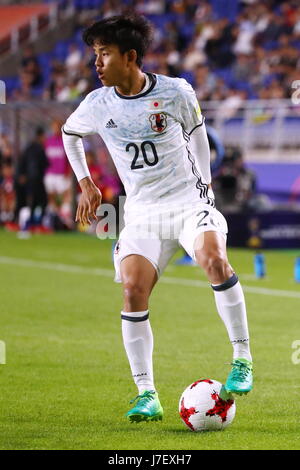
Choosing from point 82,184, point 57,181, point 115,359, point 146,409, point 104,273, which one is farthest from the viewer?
point 57,181

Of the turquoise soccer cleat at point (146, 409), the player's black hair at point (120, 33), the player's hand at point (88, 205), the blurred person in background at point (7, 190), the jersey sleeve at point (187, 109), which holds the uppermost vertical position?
the blurred person in background at point (7, 190)

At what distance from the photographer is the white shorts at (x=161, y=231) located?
6562 millimetres

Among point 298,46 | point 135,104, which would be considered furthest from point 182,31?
point 135,104

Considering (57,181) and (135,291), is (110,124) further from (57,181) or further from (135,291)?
(57,181)

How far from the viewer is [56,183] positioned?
24.7 m

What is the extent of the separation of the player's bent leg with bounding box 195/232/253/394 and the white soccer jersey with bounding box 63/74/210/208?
454 mm

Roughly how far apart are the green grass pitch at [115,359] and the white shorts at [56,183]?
7.71 metres

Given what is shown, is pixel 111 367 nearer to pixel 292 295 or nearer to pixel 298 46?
pixel 292 295

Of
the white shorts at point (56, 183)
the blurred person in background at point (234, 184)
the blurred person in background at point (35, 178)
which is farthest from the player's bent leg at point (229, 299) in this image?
the white shorts at point (56, 183)

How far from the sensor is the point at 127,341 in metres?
6.57

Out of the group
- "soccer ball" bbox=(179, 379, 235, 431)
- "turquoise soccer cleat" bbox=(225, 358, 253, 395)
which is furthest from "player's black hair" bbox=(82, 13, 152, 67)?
"soccer ball" bbox=(179, 379, 235, 431)

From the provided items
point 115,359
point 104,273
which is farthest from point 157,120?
point 104,273

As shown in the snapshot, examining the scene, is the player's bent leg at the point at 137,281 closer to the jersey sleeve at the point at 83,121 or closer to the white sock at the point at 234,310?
the white sock at the point at 234,310

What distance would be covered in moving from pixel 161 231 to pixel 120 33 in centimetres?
124
